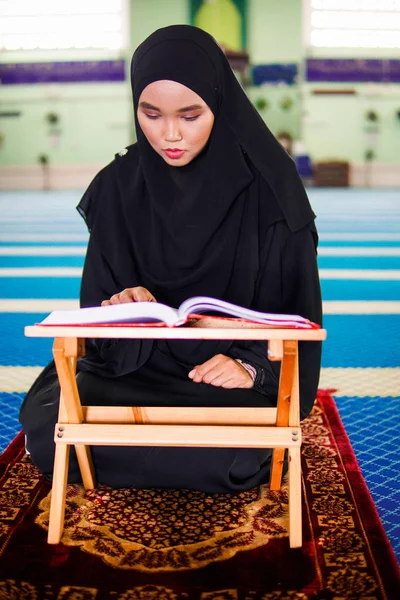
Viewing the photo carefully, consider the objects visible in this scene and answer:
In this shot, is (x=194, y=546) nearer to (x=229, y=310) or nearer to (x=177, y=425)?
(x=177, y=425)

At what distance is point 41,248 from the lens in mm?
5508

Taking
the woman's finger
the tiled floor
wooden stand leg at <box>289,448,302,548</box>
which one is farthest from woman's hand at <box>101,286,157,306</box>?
the tiled floor

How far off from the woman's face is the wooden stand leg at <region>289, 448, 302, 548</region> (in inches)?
23.8

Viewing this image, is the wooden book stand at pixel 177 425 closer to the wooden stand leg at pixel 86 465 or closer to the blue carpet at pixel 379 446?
the wooden stand leg at pixel 86 465

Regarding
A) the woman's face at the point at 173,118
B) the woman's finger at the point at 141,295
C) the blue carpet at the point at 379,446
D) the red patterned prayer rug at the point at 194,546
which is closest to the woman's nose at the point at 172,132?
the woman's face at the point at 173,118

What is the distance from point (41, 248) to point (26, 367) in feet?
10.3

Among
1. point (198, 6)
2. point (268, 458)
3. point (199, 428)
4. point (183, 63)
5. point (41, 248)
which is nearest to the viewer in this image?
point (199, 428)

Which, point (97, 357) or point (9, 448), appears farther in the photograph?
point (9, 448)

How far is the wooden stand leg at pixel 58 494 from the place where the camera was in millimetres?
1271

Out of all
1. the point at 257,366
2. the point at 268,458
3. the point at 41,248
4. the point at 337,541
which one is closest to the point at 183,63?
the point at 257,366

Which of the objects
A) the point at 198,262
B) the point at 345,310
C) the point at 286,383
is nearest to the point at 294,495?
the point at 286,383

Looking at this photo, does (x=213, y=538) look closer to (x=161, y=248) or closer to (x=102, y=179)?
(x=161, y=248)

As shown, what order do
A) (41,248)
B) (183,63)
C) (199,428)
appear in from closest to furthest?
(199,428) < (183,63) < (41,248)

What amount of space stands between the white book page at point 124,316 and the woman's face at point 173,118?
0.41 meters
